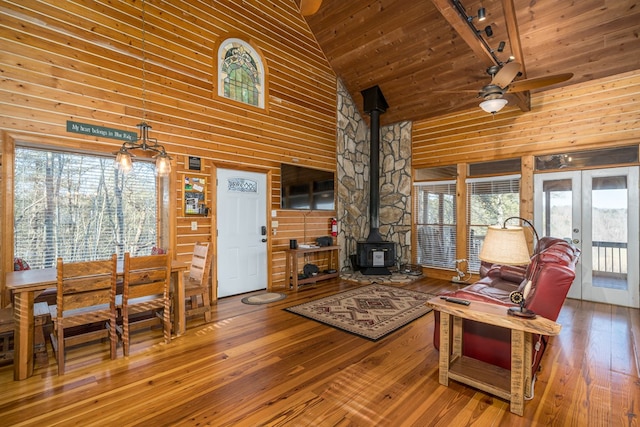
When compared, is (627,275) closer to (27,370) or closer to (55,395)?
(55,395)

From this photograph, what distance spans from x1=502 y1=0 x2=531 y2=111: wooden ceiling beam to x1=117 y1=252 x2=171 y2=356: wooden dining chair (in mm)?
4143

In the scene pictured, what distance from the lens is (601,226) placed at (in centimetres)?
471

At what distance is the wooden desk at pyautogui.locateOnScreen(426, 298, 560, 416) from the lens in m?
2.03

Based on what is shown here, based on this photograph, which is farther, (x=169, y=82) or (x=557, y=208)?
(x=557, y=208)

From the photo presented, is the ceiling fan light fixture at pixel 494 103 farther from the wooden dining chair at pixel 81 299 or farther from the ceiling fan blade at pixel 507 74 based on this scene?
the wooden dining chair at pixel 81 299

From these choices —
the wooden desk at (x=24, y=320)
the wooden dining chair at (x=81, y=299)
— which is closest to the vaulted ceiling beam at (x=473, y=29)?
the wooden dining chair at (x=81, y=299)

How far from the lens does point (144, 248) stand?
4.23m

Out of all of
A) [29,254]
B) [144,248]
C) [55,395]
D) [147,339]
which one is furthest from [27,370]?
[144,248]

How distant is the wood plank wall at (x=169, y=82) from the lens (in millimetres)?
3258

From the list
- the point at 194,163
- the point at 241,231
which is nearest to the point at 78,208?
the point at 194,163

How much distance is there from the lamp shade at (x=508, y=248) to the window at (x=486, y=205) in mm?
3965

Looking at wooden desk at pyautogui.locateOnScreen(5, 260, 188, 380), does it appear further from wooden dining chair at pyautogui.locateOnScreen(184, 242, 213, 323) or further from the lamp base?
the lamp base

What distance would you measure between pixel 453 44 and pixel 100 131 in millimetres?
5314

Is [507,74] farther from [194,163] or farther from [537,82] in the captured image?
[194,163]
